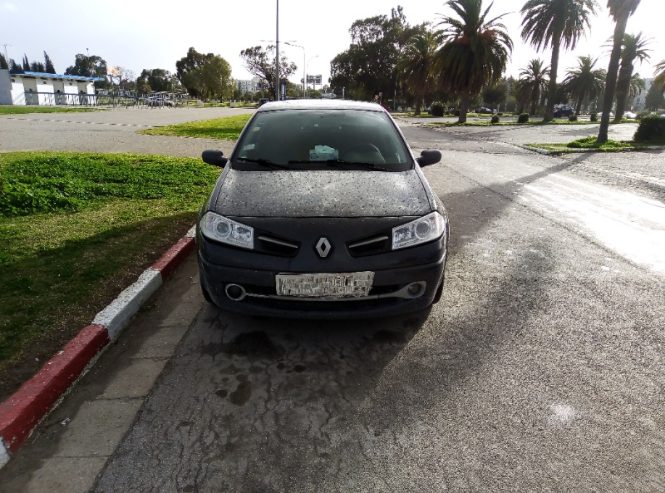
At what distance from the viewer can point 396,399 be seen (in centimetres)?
250

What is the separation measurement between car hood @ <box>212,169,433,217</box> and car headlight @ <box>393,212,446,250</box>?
0.25 feet

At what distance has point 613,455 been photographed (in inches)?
84.0

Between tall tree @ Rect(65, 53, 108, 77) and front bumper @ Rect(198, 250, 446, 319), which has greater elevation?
tall tree @ Rect(65, 53, 108, 77)

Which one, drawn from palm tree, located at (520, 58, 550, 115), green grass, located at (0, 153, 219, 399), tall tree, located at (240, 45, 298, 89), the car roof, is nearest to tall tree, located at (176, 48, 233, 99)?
tall tree, located at (240, 45, 298, 89)

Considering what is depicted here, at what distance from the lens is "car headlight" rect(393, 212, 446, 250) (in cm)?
287

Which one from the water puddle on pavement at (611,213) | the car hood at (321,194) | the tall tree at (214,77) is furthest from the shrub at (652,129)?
the tall tree at (214,77)

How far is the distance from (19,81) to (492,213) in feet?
196

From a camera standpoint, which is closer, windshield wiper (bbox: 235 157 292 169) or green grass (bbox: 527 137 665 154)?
windshield wiper (bbox: 235 157 292 169)

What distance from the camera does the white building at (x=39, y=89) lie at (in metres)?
45.3

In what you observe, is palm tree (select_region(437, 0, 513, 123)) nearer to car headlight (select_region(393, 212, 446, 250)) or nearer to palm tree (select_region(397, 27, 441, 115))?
palm tree (select_region(397, 27, 441, 115))

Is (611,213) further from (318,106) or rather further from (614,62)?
(614,62)

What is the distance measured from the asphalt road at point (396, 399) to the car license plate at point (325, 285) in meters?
0.44

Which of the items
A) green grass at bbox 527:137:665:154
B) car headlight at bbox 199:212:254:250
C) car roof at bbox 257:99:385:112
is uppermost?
car roof at bbox 257:99:385:112

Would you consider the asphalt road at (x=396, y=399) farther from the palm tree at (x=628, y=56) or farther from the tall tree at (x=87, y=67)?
the tall tree at (x=87, y=67)
